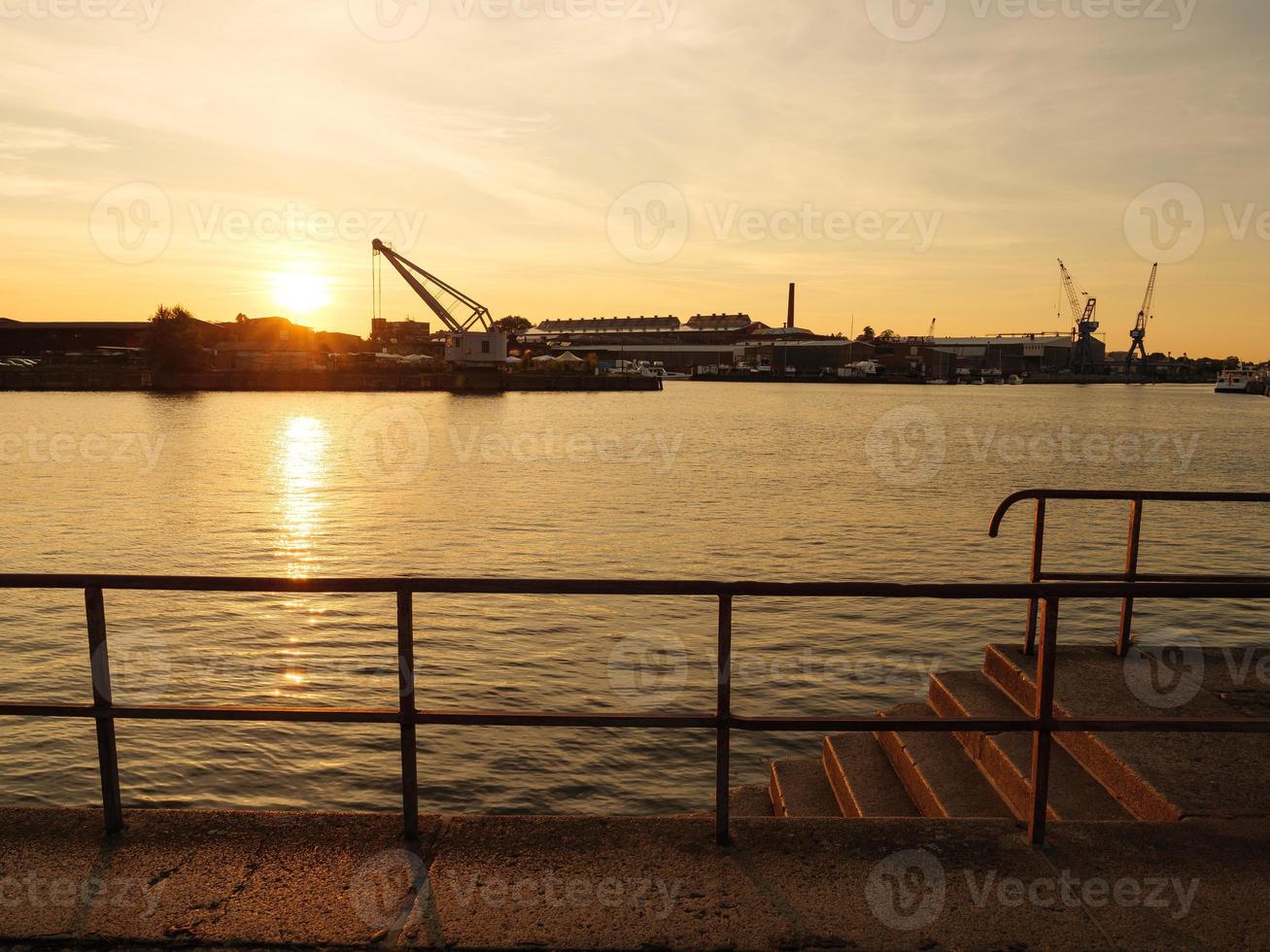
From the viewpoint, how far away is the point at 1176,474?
41.7 meters

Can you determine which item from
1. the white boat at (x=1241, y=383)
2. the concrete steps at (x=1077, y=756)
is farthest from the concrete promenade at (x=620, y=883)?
the white boat at (x=1241, y=383)

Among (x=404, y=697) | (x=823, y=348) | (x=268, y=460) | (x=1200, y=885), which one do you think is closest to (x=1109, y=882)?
(x=1200, y=885)

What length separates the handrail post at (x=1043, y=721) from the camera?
152 inches

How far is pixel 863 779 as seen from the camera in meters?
6.12

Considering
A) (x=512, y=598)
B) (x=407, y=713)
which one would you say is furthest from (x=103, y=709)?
(x=512, y=598)

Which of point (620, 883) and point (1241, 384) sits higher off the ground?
point (620, 883)

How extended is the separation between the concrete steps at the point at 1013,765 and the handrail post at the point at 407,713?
2.98m

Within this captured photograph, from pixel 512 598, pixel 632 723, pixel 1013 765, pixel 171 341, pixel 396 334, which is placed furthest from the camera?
pixel 396 334

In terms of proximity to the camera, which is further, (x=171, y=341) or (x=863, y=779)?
(x=171, y=341)

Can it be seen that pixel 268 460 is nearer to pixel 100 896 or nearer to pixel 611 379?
pixel 100 896

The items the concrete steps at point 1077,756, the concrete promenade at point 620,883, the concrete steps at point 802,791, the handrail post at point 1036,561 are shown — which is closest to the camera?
the concrete promenade at point 620,883

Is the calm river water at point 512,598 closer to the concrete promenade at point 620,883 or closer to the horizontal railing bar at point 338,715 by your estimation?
the concrete promenade at point 620,883

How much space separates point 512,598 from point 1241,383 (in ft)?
596

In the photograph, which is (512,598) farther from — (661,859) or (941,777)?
(661,859)
